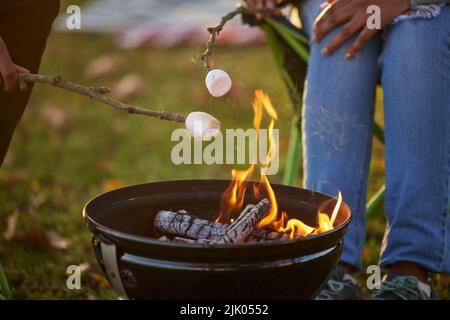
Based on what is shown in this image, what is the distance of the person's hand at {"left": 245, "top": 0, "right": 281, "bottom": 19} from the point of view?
231cm

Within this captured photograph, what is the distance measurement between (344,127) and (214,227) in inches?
21.8

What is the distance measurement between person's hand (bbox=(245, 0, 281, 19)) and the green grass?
10.6 inches

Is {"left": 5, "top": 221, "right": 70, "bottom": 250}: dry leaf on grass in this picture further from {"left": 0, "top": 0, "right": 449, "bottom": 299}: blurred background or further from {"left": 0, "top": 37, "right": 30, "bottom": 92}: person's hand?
{"left": 0, "top": 37, "right": 30, "bottom": 92}: person's hand

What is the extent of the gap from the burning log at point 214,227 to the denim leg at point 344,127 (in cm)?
39

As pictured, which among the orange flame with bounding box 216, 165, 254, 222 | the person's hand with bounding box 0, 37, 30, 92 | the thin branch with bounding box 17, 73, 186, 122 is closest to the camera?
the thin branch with bounding box 17, 73, 186, 122

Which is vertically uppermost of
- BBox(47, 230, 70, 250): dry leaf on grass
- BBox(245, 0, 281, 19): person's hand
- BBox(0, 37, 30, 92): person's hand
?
BBox(245, 0, 281, 19): person's hand

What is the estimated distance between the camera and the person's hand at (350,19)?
1.89 metres

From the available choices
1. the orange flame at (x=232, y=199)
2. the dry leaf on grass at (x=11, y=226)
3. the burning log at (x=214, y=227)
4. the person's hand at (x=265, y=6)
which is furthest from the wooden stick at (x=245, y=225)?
the dry leaf on grass at (x=11, y=226)

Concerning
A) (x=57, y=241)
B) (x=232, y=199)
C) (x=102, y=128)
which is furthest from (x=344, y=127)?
(x=102, y=128)

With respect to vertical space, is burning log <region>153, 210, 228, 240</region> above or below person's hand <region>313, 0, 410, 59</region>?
below

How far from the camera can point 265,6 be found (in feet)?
7.62

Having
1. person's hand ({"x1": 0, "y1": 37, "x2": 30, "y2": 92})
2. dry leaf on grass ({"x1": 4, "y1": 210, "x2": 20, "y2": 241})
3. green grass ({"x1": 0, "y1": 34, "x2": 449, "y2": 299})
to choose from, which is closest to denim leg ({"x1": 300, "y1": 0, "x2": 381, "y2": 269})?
green grass ({"x1": 0, "y1": 34, "x2": 449, "y2": 299})

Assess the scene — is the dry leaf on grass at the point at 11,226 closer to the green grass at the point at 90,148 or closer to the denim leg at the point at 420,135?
the green grass at the point at 90,148
